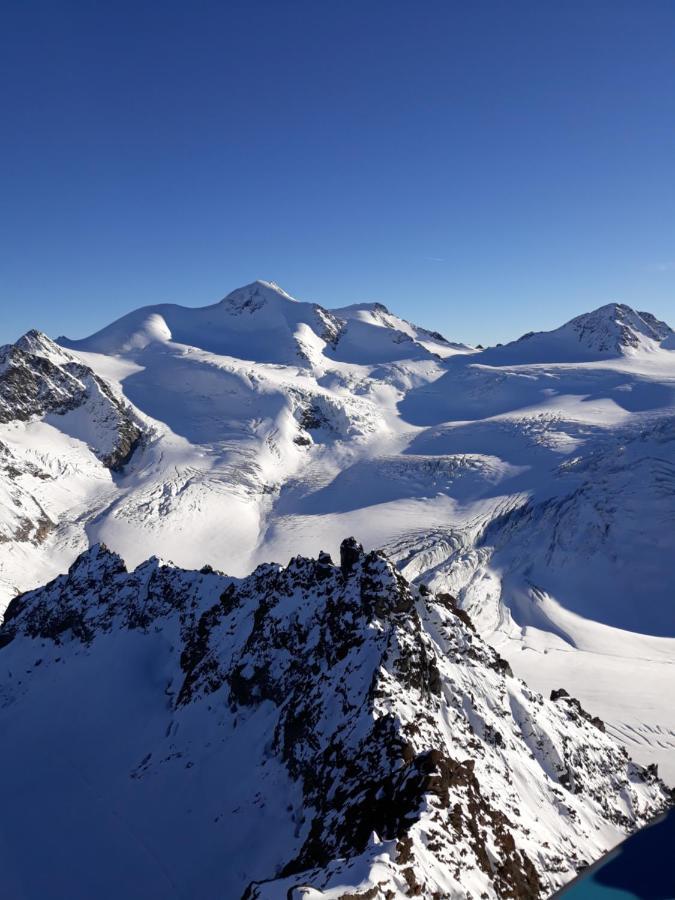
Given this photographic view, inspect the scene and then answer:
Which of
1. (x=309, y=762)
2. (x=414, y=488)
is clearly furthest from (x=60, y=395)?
(x=309, y=762)

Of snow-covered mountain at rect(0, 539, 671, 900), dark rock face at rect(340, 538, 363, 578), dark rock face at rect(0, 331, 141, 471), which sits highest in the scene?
dark rock face at rect(0, 331, 141, 471)

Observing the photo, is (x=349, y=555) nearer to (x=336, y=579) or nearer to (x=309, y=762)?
(x=336, y=579)

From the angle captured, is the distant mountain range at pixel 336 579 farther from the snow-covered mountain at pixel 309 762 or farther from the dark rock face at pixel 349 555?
the dark rock face at pixel 349 555

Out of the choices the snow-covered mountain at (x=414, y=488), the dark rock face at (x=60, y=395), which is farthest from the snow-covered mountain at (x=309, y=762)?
the dark rock face at (x=60, y=395)

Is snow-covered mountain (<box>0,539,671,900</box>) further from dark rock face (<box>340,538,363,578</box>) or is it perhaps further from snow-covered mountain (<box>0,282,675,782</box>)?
snow-covered mountain (<box>0,282,675,782</box>)

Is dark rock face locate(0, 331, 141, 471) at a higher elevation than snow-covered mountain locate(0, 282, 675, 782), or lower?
higher

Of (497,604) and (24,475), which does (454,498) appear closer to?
(497,604)

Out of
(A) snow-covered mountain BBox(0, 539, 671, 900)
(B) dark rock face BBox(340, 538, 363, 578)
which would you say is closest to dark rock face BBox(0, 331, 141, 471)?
(A) snow-covered mountain BBox(0, 539, 671, 900)
